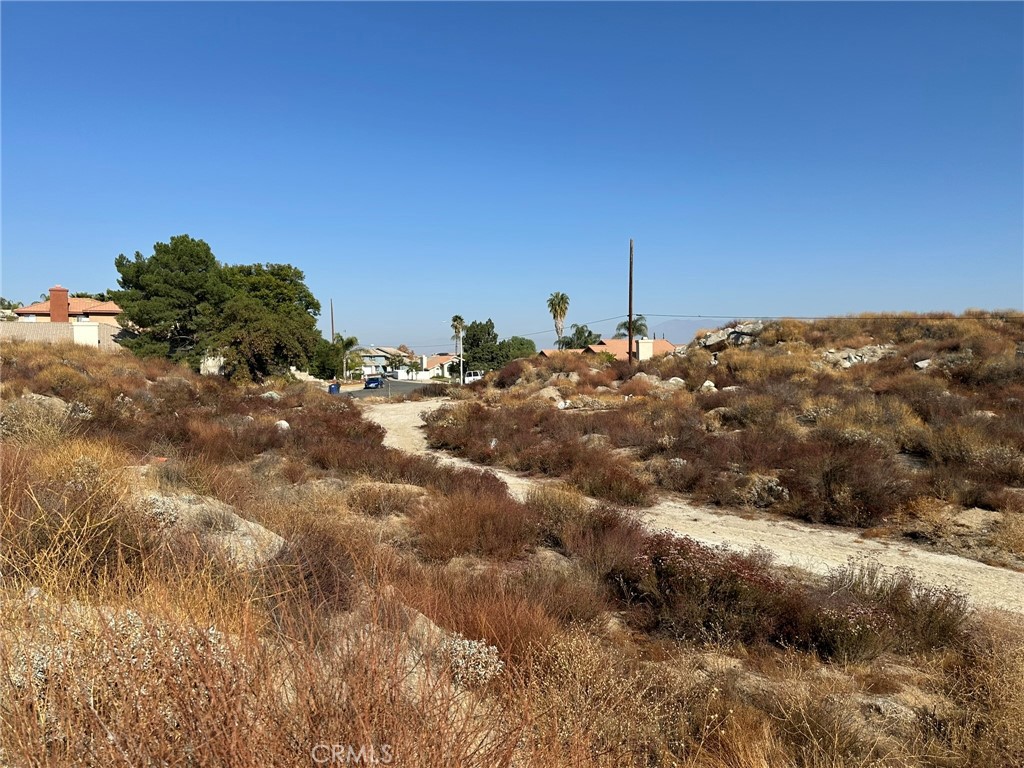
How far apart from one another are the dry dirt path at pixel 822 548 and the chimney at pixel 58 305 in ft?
131

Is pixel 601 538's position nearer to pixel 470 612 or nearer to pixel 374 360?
pixel 470 612

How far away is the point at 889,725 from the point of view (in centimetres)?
382

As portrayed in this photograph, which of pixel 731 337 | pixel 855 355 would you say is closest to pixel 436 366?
pixel 731 337

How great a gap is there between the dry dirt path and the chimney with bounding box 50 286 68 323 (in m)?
40.0

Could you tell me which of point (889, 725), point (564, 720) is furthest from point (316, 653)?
point (889, 725)

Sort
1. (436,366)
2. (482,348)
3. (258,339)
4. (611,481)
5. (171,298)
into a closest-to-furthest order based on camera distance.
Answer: (611,481), (258,339), (171,298), (482,348), (436,366)

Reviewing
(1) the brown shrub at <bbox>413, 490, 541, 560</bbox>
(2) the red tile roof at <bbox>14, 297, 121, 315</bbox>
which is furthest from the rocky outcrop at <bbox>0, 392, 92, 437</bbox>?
(2) the red tile roof at <bbox>14, 297, 121, 315</bbox>

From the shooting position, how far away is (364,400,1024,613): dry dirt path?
6836 millimetres

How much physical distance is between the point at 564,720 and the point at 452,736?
41.7 inches

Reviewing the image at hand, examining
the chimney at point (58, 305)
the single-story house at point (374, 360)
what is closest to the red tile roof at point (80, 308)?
the chimney at point (58, 305)

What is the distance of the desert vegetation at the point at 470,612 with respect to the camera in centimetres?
214

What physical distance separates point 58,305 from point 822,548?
4655cm

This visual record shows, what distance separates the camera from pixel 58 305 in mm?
37844

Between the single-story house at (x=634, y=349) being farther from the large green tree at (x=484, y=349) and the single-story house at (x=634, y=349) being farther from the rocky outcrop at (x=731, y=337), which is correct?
the large green tree at (x=484, y=349)
